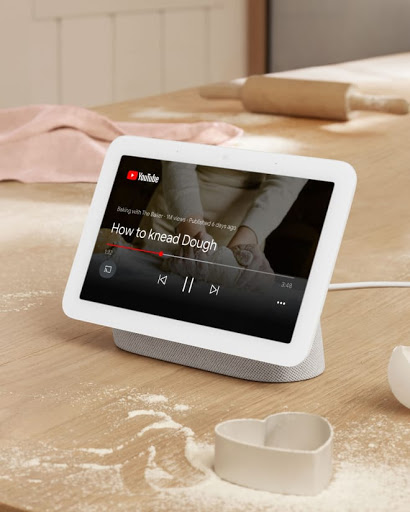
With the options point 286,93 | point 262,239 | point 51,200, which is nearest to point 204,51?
point 286,93

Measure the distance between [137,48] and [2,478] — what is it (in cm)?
363

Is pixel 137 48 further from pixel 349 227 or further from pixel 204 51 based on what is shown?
pixel 349 227

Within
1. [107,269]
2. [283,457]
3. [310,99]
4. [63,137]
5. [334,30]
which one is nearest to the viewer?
[283,457]

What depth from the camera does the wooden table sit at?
54cm

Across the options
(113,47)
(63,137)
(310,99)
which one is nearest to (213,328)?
(63,137)

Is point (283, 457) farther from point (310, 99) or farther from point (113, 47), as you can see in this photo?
point (113, 47)

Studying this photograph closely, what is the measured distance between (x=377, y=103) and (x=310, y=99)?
15cm

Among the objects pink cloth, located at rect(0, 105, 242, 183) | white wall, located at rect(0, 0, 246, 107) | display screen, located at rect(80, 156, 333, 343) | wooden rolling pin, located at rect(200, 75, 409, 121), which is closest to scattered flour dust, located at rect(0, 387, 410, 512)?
display screen, located at rect(80, 156, 333, 343)

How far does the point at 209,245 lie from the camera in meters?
0.74

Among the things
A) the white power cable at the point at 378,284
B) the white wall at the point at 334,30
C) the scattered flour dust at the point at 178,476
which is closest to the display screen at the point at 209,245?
the scattered flour dust at the point at 178,476

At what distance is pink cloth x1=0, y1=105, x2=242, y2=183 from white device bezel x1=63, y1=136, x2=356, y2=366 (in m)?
0.75

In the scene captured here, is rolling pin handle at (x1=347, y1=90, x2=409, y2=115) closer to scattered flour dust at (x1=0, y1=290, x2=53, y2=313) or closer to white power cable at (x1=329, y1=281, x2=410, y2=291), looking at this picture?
white power cable at (x1=329, y1=281, x2=410, y2=291)

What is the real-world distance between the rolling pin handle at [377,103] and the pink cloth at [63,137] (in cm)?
33

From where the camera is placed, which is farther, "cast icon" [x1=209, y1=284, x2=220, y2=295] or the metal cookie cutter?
"cast icon" [x1=209, y1=284, x2=220, y2=295]
